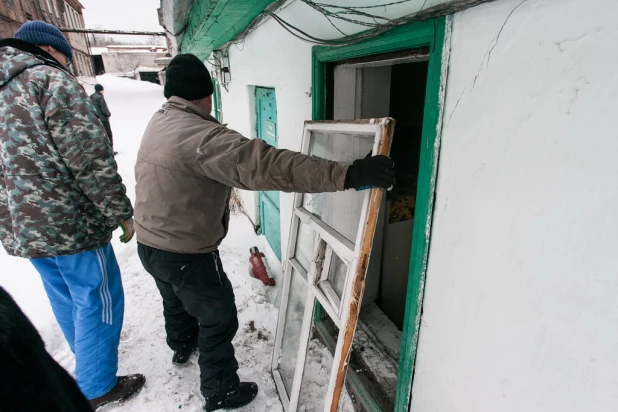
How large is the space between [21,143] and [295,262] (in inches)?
63.5

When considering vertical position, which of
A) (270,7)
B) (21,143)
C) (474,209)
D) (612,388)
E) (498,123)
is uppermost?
(270,7)

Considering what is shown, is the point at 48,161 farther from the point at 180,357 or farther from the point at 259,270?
the point at 259,270

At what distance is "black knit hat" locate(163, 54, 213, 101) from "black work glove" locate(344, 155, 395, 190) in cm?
112

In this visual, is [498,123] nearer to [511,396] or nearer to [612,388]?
[612,388]

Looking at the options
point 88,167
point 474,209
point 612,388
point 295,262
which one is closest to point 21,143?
point 88,167

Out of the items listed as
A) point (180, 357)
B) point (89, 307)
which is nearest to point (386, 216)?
point (180, 357)

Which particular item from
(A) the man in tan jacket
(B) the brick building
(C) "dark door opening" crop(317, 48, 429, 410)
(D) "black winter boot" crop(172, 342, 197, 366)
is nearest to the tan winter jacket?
(A) the man in tan jacket

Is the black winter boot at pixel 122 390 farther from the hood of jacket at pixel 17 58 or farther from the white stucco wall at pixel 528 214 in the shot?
the white stucco wall at pixel 528 214

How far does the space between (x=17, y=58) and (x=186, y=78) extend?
85 centimetres

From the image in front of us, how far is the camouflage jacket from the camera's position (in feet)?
5.57

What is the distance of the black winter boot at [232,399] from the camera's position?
7.05 feet

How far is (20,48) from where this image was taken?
5.88ft

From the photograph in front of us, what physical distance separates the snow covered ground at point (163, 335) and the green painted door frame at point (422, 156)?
2.92 feet

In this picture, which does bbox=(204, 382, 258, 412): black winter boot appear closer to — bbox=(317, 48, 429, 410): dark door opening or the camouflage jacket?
bbox=(317, 48, 429, 410): dark door opening
